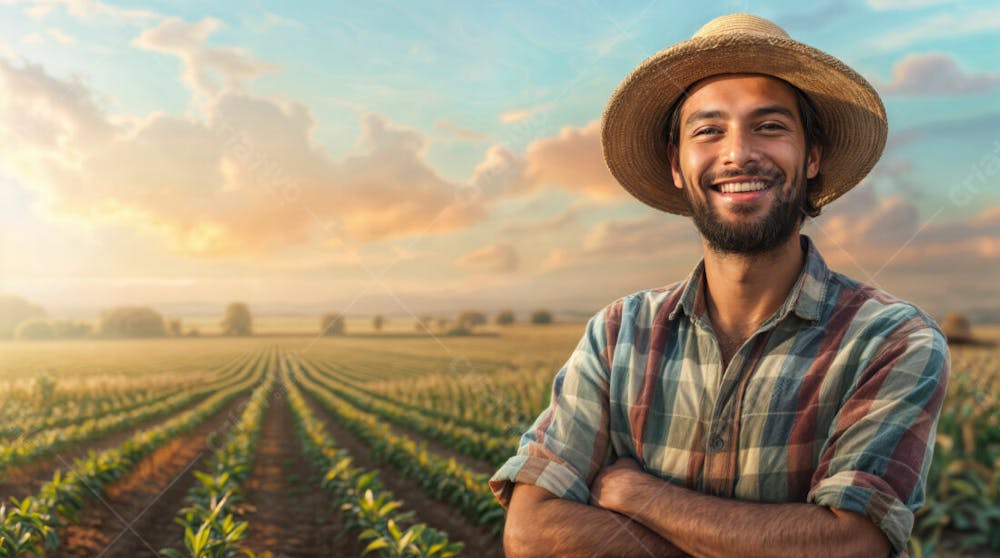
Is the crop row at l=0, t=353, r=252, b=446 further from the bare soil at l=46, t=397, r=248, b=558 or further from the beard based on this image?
the beard

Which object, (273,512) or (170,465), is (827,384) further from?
(170,465)

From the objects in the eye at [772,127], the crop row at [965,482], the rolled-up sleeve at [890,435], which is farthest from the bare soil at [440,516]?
the eye at [772,127]

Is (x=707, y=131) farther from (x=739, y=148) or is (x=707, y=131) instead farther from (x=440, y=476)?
(x=440, y=476)

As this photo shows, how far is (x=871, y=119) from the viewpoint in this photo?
2.35 metres

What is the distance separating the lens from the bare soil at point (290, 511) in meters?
6.45

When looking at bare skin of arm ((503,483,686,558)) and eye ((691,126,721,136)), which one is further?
eye ((691,126,721,136))

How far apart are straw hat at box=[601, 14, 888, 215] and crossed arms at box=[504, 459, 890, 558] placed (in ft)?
3.36

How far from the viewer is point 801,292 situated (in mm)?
2096

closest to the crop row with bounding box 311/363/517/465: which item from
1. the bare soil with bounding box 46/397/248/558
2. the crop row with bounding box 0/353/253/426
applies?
the bare soil with bounding box 46/397/248/558

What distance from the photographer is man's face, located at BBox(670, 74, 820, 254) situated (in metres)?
2.09

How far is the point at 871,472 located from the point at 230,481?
7.35m

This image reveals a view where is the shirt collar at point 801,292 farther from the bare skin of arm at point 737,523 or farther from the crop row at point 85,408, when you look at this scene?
the crop row at point 85,408

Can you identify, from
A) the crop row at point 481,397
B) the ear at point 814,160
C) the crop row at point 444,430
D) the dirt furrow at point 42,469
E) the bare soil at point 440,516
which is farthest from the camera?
the crop row at point 481,397

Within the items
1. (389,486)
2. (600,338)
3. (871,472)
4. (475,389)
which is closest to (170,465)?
(389,486)
